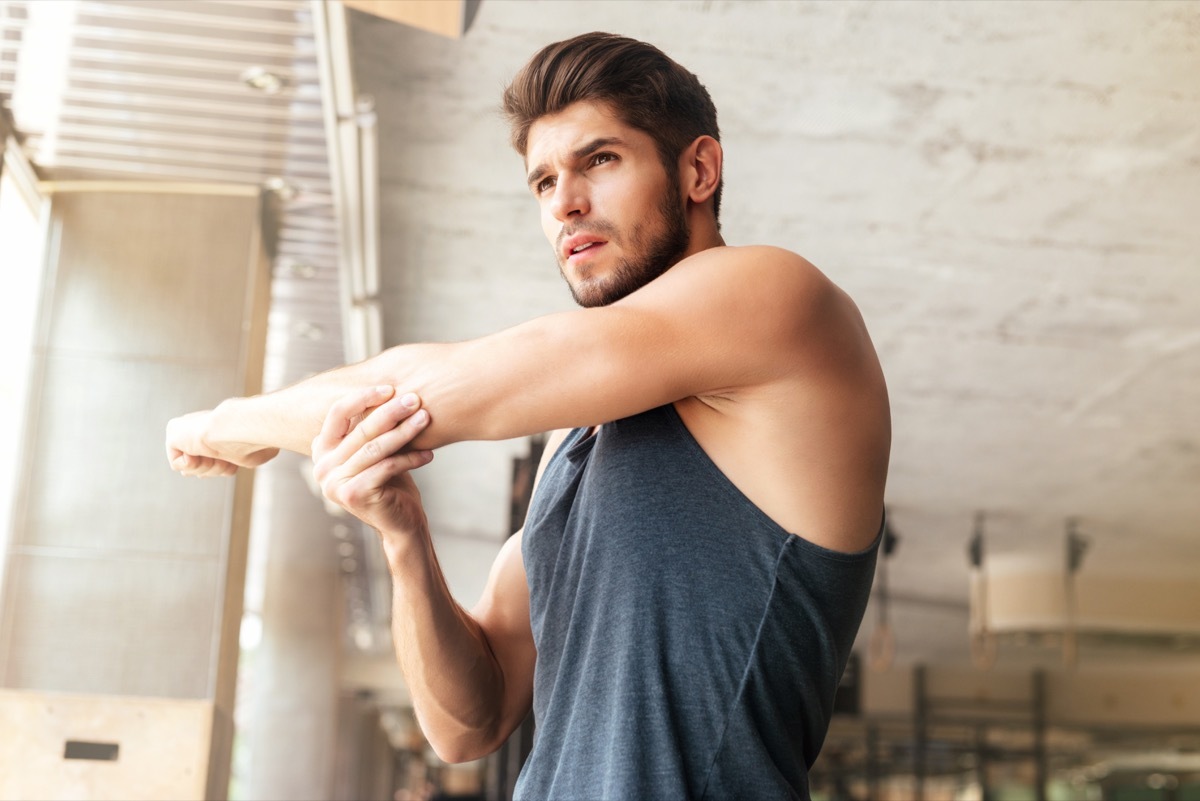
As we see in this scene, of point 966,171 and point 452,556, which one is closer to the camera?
point 966,171

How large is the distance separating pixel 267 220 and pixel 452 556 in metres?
6.70

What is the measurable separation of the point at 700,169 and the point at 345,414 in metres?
0.51

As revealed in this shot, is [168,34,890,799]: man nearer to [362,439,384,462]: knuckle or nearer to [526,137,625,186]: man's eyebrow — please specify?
[362,439,384,462]: knuckle

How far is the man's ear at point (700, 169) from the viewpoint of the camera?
1.38m

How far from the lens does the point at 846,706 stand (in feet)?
36.3

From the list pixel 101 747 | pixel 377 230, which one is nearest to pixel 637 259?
pixel 101 747

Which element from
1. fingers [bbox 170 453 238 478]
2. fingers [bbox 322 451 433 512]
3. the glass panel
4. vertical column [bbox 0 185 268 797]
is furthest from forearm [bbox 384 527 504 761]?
the glass panel

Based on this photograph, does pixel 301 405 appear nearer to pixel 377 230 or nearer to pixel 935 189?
pixel 935 189

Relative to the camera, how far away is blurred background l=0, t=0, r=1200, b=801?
3496 millimetres

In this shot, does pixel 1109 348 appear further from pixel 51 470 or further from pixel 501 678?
pixel 501 678

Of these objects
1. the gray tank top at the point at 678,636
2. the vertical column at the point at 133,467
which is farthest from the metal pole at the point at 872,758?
the gray tank top at the point at 678,636

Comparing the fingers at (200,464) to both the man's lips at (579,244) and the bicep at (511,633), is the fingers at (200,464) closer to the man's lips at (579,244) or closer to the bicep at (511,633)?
the bicep at (511,633)

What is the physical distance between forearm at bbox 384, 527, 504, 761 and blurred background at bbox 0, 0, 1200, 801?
1.58 meters

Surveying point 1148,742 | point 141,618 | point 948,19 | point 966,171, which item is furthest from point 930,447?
point 1148,742
